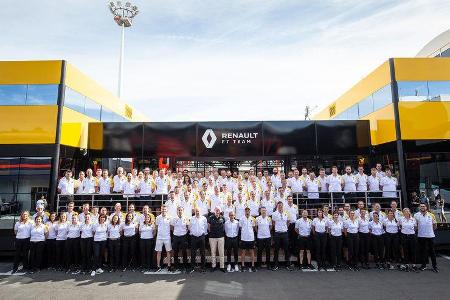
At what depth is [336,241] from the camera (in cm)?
946

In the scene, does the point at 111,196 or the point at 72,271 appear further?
the point at 111,196

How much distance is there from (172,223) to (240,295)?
334 centimetres

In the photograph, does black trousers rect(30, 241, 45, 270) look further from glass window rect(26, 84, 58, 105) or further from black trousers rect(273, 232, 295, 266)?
black trousers rect(273, 232, 295, 266)

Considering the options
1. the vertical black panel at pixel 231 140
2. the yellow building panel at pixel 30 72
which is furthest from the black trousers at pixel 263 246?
the yellow building panel at pixel 30 72

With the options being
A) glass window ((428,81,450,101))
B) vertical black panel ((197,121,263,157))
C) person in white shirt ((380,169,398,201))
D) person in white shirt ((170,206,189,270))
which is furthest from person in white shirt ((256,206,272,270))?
glass window ((428,81,450,101))

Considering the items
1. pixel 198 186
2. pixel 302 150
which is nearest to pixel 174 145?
pixel 198 186

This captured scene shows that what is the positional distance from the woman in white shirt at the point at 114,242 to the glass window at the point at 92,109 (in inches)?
290

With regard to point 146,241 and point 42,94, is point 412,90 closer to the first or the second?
point 146,241

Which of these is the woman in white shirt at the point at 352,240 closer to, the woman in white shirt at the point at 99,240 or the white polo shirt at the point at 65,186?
the woman in white shirt at the point at 99,240

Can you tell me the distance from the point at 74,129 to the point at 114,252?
21.3 ft

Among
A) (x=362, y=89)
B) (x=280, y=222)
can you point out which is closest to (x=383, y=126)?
(x=362, y=89)

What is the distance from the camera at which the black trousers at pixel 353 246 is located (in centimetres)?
949

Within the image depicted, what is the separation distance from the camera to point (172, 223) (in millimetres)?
9633

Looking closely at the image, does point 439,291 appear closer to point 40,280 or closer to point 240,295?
point 240,295
